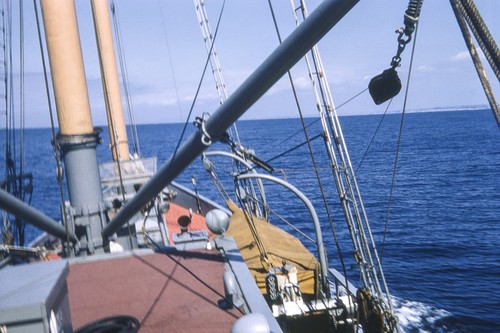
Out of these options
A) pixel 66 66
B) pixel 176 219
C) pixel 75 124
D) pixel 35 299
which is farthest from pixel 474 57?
pixel 176 219

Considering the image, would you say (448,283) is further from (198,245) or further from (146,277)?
(146,277)

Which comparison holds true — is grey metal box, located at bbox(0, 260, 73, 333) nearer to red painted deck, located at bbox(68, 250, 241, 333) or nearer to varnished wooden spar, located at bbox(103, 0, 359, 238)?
varnished wooden spar, located at bbox(103, 0, 359, 238)

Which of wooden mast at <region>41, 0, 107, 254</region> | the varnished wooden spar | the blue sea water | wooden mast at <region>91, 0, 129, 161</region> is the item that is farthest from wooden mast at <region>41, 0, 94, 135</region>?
wooden mast at <region>91, 0, 129, 161</region>

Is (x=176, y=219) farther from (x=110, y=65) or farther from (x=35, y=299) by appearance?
(x=35, y=299)

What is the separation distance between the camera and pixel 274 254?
1222cm

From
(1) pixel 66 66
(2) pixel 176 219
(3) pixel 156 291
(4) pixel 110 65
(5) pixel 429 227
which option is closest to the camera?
(3) pixel 156 291

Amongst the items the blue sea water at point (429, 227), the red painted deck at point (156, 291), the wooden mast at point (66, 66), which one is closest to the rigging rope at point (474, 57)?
the red painted deck at point (156, 291)

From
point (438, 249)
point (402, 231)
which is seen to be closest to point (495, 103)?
point (438, 249)

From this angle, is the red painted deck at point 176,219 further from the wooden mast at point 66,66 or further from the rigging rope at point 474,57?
the rigging rope at point 474,57

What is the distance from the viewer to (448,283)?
22.4m

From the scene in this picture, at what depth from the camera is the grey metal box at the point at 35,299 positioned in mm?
3928

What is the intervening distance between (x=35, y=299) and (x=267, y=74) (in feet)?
10.2

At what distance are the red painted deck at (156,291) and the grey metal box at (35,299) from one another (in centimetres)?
214

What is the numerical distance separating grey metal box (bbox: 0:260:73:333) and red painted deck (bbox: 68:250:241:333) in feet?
7.01
